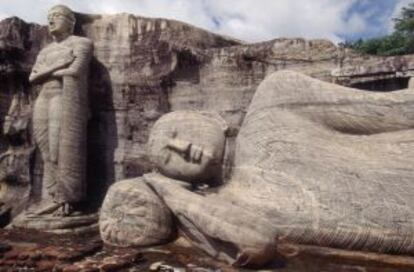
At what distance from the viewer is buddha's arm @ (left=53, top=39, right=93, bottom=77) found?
4797 mm

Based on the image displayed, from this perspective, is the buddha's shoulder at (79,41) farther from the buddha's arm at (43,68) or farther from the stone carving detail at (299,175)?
the stone carving detail at (299,175)

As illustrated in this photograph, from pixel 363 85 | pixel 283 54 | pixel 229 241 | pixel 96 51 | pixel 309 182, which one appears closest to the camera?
pixel 229 241

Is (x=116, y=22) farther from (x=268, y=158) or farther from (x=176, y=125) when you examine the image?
(x=268, y=158)

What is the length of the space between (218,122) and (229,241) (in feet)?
3.54

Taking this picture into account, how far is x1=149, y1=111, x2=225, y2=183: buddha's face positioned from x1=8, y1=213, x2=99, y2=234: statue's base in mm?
1211

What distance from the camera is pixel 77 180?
4.75 m

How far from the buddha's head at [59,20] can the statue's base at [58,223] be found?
5.84 feet

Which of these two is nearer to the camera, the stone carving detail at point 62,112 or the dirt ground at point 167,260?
the dirt ground at point 167,260

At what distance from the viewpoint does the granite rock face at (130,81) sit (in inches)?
191

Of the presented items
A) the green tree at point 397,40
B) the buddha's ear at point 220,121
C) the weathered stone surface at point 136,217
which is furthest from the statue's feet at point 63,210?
the green tree at point 397,40

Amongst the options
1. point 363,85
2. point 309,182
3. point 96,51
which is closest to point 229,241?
point 309,182

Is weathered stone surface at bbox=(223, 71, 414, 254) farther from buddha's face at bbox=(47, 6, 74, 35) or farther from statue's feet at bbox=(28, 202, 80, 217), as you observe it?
buddha's face at bbox=(47, 6, 74, 35)

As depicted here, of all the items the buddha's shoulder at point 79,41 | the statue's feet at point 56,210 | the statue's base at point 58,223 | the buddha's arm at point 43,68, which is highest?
the buddha's shoulder at point 79,41

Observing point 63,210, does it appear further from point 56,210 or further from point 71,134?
point 71,134
